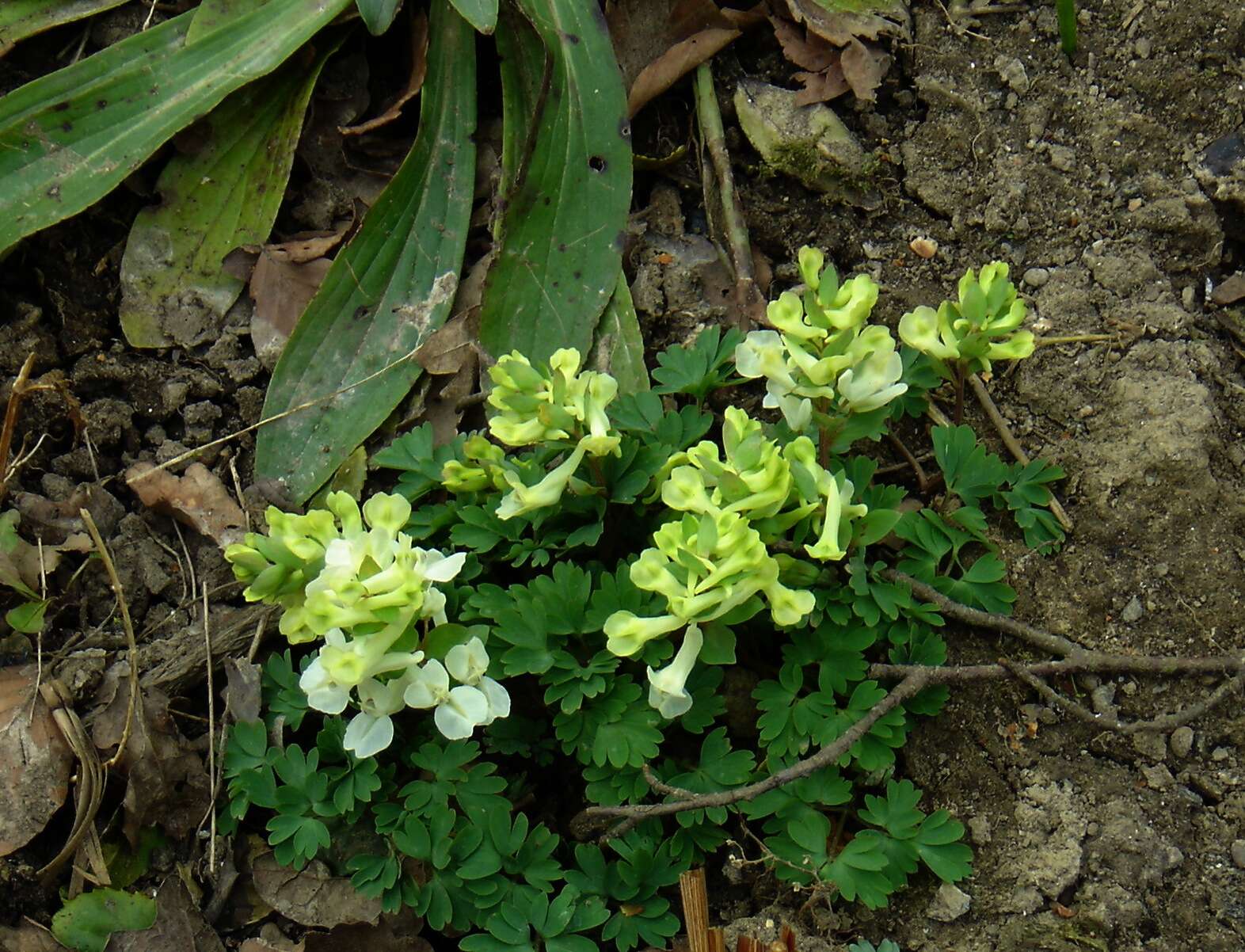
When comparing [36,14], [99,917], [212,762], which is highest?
[36,14]

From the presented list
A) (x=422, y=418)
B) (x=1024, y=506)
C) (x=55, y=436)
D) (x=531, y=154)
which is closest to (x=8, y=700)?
(x=55, y=436)

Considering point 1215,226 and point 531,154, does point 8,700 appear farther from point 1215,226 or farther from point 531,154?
point 1215,226

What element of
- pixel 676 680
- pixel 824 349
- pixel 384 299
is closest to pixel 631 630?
pixel 676 680

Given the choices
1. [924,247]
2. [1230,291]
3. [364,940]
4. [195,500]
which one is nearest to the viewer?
[364,940]

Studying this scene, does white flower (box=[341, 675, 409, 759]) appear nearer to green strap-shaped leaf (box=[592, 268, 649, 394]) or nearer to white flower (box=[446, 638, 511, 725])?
white flower (box=[446, 638, 511, 725])

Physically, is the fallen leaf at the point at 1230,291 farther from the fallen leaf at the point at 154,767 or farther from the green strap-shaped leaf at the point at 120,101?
the fallen leaf at the point at 154,767

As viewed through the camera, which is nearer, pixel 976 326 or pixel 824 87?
pixel 976 326

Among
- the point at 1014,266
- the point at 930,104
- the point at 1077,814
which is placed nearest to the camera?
the point at 1077,814

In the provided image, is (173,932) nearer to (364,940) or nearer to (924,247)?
(364,940)
